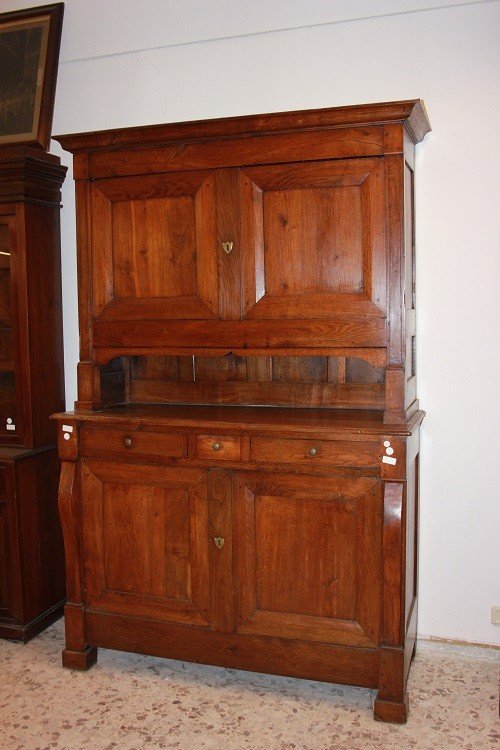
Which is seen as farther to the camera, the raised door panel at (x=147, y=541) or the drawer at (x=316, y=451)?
the raised door panel at (x=147, y=541)

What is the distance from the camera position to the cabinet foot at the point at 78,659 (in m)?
2.85

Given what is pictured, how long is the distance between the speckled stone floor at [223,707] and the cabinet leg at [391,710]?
3cm

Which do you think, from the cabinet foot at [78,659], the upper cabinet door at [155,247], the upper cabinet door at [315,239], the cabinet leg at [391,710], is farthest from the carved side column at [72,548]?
the cabinet leg at [391,710]

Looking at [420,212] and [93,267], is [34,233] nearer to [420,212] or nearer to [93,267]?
[93,267]

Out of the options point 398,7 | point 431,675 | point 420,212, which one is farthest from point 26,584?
point 398,7

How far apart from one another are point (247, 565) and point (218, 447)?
44 centimetres

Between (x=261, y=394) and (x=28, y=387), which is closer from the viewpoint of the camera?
(x=261, y=394)

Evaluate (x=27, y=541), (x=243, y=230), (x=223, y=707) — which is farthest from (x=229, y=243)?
(x=223, y=707)

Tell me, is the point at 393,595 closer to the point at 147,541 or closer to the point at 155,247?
the point at 147,541

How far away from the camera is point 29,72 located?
10.7 feet

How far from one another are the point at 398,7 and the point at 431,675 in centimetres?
257

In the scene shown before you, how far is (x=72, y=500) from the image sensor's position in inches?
110

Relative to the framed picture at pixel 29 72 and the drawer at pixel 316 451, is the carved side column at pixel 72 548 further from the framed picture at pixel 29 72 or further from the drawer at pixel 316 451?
the framed picture at pixel 29 72

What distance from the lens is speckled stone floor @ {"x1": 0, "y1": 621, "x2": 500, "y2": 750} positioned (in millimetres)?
2393
